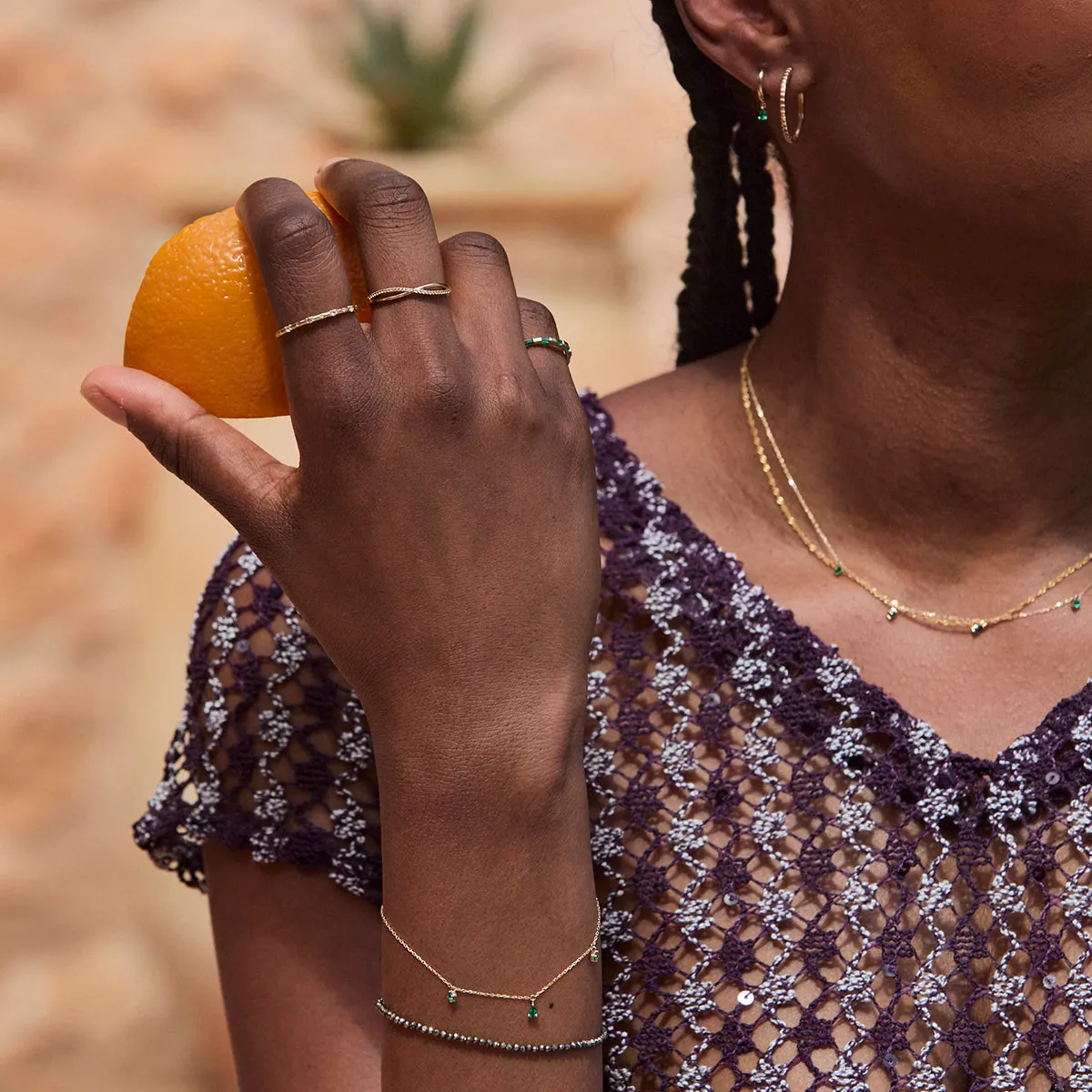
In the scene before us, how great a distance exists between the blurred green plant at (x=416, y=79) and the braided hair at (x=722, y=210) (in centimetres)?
170

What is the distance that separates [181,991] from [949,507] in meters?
1.71

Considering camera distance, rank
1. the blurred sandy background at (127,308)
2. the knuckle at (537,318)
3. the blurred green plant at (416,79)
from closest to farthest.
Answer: the knuckle at (537,318), the blurred sandy background at (127,308), the blurred green plant at (416,79)

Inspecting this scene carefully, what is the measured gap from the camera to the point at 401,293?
886mm

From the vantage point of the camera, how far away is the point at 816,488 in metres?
1.27

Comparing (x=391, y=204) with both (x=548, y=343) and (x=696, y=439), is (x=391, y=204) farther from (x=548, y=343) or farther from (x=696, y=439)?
(x=696, y=439)

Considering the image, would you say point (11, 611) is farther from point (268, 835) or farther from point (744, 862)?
point (744, 862)

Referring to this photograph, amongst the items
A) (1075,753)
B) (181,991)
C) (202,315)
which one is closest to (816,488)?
(1075,753)

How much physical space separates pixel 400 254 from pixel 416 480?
0.13m

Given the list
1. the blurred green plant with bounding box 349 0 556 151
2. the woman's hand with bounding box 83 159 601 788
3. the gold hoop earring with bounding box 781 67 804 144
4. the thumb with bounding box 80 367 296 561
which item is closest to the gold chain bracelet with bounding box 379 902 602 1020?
the woman's hand with bounding box 83 159 601 788

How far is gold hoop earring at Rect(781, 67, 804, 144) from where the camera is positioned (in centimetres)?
115

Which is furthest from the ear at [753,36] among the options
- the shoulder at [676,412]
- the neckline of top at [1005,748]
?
the neckline of top at [1005,748]

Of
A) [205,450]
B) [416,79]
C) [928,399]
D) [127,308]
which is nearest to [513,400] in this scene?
[205,450]

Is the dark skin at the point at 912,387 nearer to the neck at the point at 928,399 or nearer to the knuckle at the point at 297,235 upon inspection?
the neck at the point at 928,399

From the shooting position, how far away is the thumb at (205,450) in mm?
916
